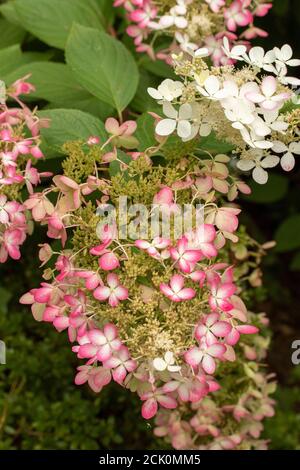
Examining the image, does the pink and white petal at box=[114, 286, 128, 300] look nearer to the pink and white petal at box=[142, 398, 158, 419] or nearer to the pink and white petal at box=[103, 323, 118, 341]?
the pink and white petal at box=[103, 323, 118, 341]

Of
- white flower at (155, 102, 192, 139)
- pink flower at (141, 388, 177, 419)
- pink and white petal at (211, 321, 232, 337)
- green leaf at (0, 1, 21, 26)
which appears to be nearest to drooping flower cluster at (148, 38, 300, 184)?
white flower at (155, 102, 192, 139)

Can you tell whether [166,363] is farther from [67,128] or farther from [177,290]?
[67,128]

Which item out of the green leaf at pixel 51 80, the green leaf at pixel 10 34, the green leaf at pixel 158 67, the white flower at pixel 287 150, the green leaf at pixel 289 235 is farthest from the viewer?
the green leaf at pixel 289 235

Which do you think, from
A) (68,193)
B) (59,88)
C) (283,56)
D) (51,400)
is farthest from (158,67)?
(51,400)

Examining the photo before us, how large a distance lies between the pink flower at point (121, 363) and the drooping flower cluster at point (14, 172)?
0.78 feet

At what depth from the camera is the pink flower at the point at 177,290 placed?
0.97 m

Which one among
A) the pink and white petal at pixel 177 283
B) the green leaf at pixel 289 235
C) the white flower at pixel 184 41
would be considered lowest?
the green leaf at pixel 289 235

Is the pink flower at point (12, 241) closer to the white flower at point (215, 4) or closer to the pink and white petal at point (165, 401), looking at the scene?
the pink and white petal at point (165, 401)

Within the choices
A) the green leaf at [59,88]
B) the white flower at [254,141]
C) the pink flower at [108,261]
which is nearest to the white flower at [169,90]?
the white flower at [254,141]

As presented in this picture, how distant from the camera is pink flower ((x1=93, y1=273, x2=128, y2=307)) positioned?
98 centimetres

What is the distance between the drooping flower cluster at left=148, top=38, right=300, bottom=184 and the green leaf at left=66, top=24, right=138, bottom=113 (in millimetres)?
279
